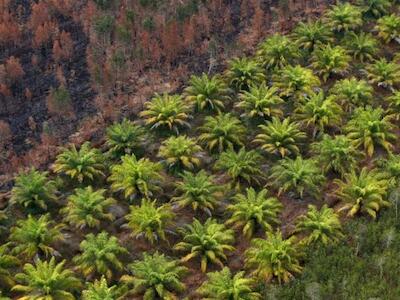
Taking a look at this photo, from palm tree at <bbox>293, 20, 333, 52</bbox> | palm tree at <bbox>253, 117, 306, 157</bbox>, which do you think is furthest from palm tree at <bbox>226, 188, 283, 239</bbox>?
palm tree at <bbox>293, 20, 333, 52</bbox>

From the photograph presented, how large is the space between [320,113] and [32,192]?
1246cm

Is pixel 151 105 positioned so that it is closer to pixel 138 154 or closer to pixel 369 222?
pixel 138 154

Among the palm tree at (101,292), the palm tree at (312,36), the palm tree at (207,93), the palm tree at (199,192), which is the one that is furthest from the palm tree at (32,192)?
the palm tree at (312,36)

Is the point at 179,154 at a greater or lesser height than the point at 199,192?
greater

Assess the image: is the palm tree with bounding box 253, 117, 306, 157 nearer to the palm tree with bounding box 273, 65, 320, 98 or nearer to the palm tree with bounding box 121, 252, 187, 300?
the palm tree with bounding box 273, 65, 320, 98

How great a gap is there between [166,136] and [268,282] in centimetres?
920

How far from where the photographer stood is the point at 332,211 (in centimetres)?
1841

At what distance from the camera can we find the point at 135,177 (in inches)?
803

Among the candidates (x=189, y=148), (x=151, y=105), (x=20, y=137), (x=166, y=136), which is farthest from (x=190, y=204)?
(x=20, y=137)

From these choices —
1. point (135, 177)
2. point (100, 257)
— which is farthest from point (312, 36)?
point (100, 257)

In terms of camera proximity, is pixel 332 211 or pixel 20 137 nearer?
pixel 332 211

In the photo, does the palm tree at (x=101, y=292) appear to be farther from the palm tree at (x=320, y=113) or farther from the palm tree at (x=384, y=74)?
the palm tree at (x=384, y=74)

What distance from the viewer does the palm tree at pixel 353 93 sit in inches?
932

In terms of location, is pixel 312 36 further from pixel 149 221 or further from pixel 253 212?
pixel 149 221
